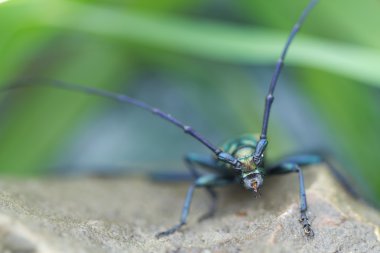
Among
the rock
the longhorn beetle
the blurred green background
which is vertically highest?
the blurred green background

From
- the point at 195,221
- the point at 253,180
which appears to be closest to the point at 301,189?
the point at 253,180

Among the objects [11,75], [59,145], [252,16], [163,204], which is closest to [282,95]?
[252,16]

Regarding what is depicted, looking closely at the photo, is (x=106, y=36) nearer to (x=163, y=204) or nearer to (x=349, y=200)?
(x=163, y=204)

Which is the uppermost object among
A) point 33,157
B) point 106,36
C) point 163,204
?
point 106,36

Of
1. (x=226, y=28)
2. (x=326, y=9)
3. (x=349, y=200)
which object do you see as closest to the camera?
(x=349, y=200)

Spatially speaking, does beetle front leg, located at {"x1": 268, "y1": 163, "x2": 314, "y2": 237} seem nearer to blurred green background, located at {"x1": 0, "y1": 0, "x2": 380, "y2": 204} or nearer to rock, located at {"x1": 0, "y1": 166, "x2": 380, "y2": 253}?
rock, located at {"x1": 0, "y1": 166, "x2": 380, "y2": 253}

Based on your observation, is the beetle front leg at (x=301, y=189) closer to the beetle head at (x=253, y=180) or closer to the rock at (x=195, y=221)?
the rock at (x=195, y=221)

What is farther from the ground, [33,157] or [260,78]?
[260,78]

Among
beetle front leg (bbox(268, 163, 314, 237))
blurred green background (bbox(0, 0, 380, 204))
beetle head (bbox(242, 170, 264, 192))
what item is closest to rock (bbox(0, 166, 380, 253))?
beetle front leg (bbox(268, 163, 314, 237))
